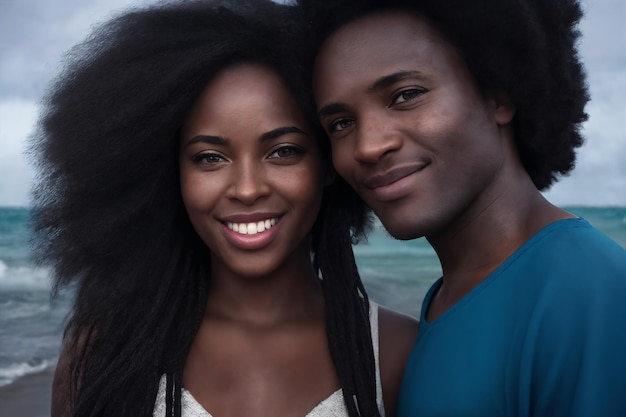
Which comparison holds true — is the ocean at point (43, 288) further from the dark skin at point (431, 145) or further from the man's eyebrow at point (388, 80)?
the man's eyebrow at point (388, 80)

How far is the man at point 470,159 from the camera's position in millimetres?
2150

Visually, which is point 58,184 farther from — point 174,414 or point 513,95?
point 513,95

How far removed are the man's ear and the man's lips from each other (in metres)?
0.36

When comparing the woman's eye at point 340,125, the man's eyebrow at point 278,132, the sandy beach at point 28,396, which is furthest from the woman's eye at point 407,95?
the sandy beach at point 28,396

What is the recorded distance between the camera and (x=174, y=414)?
2895 mm

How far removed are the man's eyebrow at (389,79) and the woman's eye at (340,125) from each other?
176 mm

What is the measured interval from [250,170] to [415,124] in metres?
0.71

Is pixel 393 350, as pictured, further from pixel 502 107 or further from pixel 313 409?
pixel 502 107

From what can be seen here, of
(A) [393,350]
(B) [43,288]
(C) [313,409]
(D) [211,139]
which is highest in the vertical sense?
(B) [43,288]

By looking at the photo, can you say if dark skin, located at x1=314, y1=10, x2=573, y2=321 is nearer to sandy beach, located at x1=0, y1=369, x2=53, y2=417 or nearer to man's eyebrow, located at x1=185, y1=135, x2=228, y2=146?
man's eyebrow, located at x1=185, y1=135, x2=228, y2=146

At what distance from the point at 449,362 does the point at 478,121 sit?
803mm

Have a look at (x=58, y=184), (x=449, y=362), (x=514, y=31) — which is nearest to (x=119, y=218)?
(x=58, y=184)

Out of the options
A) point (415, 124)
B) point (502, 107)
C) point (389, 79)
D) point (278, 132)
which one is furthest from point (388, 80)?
point (278, 132)

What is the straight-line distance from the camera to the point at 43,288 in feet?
44.0
